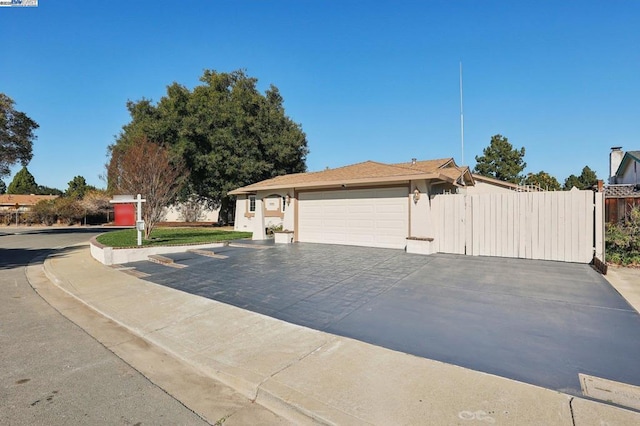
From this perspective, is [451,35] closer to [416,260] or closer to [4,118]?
[416,260]

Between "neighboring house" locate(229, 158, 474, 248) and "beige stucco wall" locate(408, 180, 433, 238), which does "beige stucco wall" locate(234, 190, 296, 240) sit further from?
"beige stucco wall" locate(408, 180, 433, 238)

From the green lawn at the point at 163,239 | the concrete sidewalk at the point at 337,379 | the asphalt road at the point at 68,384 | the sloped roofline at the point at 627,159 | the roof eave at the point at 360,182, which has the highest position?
the sloped roofline at the point at 627,159

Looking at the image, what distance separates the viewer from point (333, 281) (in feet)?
23.4

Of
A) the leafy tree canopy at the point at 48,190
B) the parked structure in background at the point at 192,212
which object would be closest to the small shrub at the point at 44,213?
the parked structure in background at the point at 192,212

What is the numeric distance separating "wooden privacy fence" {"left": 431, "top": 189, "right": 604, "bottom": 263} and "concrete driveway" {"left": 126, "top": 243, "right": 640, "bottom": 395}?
0.67 meters

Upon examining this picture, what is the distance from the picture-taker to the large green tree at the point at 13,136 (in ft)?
69.8

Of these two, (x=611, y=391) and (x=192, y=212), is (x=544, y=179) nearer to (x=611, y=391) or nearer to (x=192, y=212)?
(x=192, y=212)

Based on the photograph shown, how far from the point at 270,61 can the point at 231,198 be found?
1092 centimetres

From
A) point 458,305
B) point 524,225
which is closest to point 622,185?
point 524,225

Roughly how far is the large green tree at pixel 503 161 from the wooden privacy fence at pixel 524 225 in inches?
1022

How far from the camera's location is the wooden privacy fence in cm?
874

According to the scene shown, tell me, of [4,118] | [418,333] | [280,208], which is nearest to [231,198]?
[280,208]

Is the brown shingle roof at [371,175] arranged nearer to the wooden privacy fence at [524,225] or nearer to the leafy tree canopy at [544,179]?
the wooden privacy fence at [524,225]

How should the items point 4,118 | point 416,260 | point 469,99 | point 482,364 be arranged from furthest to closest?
point 4,118, point 469,99, point 416,260, point 482,364
